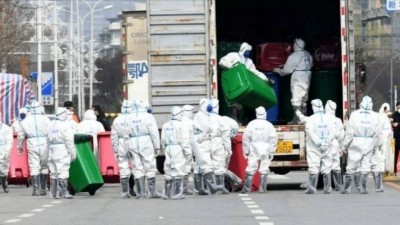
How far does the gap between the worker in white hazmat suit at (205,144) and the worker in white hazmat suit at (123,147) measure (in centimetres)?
138

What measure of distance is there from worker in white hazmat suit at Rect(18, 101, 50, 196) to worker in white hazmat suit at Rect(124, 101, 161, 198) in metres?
2.30

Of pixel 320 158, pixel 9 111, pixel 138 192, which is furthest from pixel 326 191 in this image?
pixel 9 111

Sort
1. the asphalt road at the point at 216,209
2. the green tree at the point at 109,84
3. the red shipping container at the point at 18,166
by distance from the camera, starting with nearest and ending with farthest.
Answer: the asphalt road at the point at 216,209
the red shipping container at the point at 18,166
the green tree at the point at 109,84

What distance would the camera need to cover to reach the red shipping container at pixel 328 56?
28234 millimetres

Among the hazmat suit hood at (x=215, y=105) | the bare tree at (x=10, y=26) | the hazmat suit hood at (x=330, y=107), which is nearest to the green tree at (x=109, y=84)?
the bare tree at (x=10, y=26)

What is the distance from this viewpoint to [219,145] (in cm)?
2589

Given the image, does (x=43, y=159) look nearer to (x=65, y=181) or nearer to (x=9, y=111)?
(x=65, y=181)

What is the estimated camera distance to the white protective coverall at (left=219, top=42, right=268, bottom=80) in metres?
27.0

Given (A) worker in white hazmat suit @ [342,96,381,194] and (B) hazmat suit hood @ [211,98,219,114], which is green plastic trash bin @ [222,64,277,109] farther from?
(A) worker in white hazmat suit @ [342,96,381,194]

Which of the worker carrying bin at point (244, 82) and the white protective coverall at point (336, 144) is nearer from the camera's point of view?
the white protective coverall at point (336, 144)

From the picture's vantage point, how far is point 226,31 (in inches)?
1161

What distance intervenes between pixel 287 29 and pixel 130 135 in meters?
5.74

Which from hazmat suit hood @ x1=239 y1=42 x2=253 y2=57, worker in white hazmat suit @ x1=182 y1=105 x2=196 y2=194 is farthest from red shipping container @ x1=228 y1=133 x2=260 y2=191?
hazmat suit hood @ x1=239 y1=42 x2=253 y2=57

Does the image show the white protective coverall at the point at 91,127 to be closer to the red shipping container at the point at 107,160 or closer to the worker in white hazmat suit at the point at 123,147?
the red shipping container at the point at 107,160
